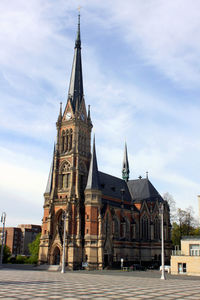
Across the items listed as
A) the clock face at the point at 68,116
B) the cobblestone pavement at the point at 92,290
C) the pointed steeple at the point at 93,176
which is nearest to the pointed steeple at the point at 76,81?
the clock face at the point at 68,116

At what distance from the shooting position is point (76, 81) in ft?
254

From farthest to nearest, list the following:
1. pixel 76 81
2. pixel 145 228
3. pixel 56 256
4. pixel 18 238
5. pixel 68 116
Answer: pixel 18 238
pixel 145 228
pixel 76 81
pixel 68 116
pixel 56 256

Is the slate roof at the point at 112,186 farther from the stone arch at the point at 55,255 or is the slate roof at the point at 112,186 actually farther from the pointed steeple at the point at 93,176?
the stone arch at the point at 55,255

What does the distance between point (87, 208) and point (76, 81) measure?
31474mm

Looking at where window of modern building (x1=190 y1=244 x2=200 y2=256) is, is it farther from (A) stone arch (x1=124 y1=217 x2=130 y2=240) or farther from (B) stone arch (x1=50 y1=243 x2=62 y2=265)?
(B) stone arch (x1=50 y1=243 x2=62 y2=265)

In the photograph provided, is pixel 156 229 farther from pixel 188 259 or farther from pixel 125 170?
pixel 188 259

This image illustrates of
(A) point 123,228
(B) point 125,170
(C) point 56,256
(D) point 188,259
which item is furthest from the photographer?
(B) point 125,170

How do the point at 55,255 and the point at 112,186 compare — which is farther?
the point at 112,186

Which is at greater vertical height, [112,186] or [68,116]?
[68,116]

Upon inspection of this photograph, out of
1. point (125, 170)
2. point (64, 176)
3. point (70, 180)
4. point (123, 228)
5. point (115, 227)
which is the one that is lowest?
point (123, 228)

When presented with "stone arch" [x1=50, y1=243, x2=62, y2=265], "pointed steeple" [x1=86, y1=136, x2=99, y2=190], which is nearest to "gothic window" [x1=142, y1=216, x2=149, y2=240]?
"pointed steeple" [x1=86, y1=136, x2=99, y2=190]

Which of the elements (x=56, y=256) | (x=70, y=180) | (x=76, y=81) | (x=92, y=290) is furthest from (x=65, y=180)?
(x=92, y=290)

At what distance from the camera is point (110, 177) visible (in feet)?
267

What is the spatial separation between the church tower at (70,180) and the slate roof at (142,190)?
1984 centimetres
